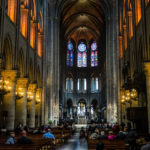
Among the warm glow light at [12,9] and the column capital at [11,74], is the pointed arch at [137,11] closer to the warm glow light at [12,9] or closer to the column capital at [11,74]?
the warm glow light at [12,9]

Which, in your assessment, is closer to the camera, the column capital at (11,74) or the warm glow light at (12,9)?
the column capital at (11,74)

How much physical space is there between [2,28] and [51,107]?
26.5 metres

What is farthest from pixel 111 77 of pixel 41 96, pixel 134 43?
pixel 134 43

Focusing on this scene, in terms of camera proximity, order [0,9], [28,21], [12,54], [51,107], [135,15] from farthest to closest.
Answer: [51,107] → [28,21] → [135,15] → [12,54] → [0,9]

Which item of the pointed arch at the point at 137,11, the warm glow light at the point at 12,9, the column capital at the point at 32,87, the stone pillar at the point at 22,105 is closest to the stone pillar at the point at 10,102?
the stone pillar at the point at 22,105

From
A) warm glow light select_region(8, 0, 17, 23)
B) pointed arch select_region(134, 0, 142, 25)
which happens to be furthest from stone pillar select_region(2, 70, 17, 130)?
pointed arch select_region(134, 0, 142, 25)

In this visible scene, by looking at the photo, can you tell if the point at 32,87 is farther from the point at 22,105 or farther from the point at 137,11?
the point at 137,11

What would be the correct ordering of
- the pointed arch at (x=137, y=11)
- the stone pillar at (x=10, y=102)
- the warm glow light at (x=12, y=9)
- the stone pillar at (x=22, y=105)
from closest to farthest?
the stone pillar at (x=10, y=102)
the warm glow light at (x=12, y=9)
the pointed arch at (x=137, y=11)
the stone pillar at (x=22, y=105)

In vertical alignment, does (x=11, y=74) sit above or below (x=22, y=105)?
above

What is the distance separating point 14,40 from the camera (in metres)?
21.1

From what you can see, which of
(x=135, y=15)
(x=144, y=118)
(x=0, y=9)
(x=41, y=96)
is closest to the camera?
(x=0, y=9)

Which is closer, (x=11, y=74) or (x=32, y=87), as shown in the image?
(x=11, y=74)

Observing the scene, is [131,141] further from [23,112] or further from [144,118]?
[23,112]

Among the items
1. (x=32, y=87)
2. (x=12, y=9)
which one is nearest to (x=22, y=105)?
(x=32, y=87)
